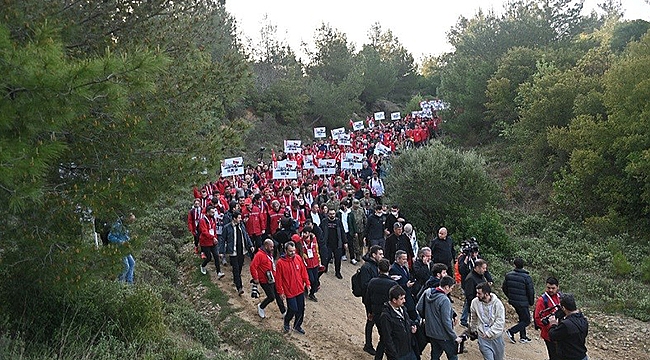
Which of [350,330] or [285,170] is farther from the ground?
[285,170]

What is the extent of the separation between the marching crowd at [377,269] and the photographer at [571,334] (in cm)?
1

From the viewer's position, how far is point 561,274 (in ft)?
48.7

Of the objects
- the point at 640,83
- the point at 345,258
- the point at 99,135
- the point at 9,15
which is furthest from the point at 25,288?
the point at 640,83

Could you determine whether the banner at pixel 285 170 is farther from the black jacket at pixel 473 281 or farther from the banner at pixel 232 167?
the black jacket at pixel 473 281

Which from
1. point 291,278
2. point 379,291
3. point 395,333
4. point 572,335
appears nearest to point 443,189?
point 291,278

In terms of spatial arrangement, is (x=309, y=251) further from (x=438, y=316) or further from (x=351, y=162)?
(x=351, y=162)

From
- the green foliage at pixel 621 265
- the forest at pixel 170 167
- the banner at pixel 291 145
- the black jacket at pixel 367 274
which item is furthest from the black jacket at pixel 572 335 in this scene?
the banner at pixel 291 145

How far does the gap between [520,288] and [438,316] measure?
2.68 m

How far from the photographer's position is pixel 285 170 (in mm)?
18422

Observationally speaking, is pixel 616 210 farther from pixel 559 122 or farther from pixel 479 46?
pixel 479 46

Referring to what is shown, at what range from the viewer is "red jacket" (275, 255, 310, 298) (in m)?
9.20

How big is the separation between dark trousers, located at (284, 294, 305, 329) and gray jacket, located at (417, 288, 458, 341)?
9.44 feet

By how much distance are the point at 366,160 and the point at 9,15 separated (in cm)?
1742

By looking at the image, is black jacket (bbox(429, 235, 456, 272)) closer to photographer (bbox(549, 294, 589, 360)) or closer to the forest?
the forest
